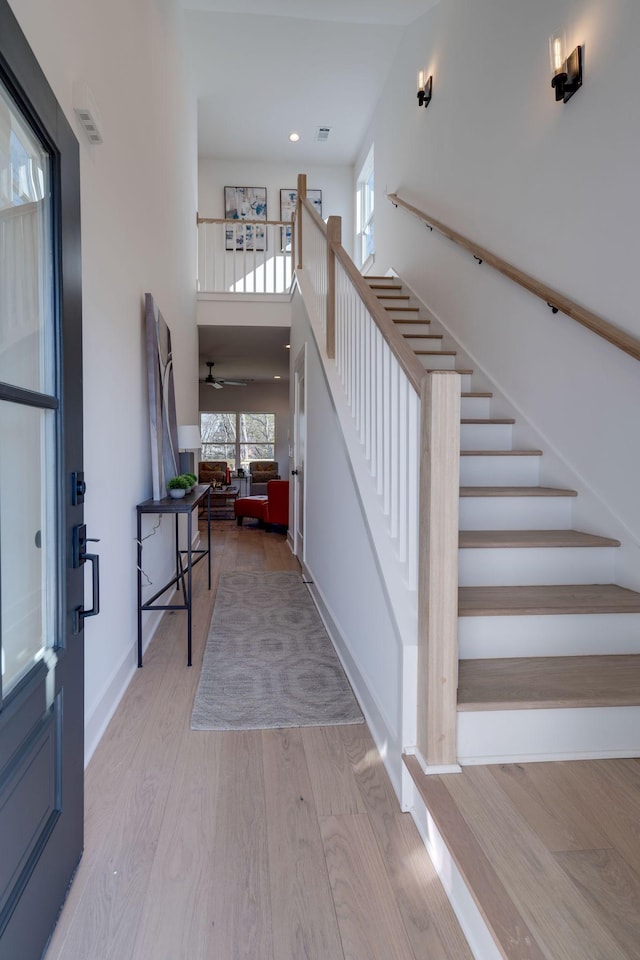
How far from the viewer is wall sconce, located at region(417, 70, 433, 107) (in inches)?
185

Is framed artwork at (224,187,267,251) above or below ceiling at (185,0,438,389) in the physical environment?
below

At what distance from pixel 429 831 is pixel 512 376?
2412 mm

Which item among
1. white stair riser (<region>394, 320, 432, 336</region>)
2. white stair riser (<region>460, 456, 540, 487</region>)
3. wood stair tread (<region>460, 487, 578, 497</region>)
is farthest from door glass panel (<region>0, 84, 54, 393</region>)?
white stair riser (<region>394, 320, 432, 336</region>)

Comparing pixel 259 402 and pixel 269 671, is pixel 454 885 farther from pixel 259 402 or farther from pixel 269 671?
pixel 259 402

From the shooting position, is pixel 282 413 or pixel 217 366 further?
pixel 282 413

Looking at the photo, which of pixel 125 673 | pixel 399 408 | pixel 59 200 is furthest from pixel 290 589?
pixel 59 200

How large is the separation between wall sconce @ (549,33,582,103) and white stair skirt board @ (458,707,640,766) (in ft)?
8.82

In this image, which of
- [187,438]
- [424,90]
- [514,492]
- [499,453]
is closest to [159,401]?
[187,438]

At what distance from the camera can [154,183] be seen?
12.0 ft

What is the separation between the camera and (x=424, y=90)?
188 inches

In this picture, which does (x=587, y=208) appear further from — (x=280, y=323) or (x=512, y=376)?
(x=280, y=323)

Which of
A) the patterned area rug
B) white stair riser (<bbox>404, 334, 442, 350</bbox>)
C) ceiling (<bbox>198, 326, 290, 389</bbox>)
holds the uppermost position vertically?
ceiling (<bbox>198, 326, 290, 389</bbox>)

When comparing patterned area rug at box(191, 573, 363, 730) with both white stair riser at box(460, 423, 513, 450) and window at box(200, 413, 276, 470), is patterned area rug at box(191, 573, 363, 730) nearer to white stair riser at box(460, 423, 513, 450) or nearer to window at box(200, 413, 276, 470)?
white stair riser at box(460, 423, 513, 450)

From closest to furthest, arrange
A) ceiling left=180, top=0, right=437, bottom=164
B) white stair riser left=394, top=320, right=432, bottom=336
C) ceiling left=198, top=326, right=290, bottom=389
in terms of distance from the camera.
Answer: white stair riser left=394, top=320, right=432, bottom=336, ceiling left=180, top=0, right=437, bottom=164, ceiling left=198, top=326, right=290, bottom=389
